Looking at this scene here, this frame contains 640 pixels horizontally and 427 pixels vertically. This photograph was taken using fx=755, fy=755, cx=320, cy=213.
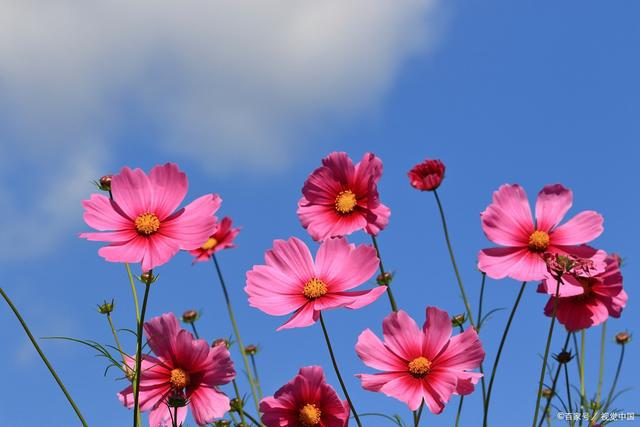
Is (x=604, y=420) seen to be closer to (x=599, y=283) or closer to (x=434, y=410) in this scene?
(x=599, y=283)

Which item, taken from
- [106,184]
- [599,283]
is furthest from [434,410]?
[106,184]

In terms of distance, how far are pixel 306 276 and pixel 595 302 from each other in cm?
70

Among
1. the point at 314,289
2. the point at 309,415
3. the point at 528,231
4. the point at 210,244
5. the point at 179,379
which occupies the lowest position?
the point at 309,415

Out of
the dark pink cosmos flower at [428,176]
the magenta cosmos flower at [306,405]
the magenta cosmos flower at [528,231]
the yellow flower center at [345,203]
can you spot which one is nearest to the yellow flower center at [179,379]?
the magenta cosmos flower at [306,405]

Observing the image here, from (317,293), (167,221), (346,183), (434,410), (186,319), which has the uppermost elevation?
(186,319)

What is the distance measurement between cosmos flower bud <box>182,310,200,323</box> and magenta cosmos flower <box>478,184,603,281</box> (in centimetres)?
149

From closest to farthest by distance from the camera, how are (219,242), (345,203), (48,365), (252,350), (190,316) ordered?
(48,365) → (345,203) → (190,316) → (252,350) → (219,242)

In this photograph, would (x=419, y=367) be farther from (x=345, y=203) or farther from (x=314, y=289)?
(x=345, y=203)

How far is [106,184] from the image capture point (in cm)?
192

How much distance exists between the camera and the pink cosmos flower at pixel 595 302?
177 cm

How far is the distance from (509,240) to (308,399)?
1.89ft

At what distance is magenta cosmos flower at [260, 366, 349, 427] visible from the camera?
5.41 feet

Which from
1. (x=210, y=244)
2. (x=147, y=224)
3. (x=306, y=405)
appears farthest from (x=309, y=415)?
(x=210, y=244)

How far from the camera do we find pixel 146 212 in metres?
1.65
